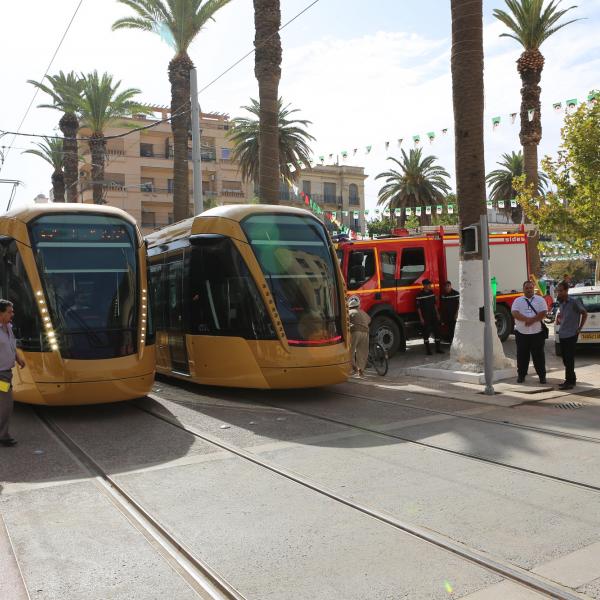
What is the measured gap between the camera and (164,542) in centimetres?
487

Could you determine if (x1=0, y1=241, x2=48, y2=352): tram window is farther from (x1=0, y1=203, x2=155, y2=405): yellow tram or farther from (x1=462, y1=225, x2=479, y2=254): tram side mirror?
(x1=462, y1=225, x2=479, y2=254): tram side mirror

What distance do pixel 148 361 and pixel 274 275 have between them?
7.25ft

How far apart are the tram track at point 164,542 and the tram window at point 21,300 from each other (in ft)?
7.30

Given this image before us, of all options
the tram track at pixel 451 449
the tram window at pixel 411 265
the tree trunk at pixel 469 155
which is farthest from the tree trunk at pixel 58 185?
the tram track at pixel 451 449

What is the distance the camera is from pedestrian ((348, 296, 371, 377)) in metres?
13.1

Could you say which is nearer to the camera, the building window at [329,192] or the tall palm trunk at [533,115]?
the tall palm trunk at [533,115]

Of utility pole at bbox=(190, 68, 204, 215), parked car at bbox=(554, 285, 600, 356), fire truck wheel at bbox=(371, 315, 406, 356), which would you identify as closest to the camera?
parked car at bbox=(554, 285, 600, 356)

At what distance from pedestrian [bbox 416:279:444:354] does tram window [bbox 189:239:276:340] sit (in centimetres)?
693

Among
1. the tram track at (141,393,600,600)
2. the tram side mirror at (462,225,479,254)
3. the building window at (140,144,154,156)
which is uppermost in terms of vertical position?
the building window at (140,144,154,156)

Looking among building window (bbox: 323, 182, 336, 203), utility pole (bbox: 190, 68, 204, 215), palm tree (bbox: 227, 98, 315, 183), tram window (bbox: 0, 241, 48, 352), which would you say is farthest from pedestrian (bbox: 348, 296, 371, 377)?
building window (bbox: 323, 182, 336, 203)

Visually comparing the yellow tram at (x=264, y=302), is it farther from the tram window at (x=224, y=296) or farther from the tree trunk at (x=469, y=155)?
the tree trunk at (x=469, y=155)

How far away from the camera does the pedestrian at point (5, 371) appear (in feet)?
25.4

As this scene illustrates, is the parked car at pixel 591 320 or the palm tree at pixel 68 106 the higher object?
the palm tree at pixel 68 106

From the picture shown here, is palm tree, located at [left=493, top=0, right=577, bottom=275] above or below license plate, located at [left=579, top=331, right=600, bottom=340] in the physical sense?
above
